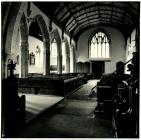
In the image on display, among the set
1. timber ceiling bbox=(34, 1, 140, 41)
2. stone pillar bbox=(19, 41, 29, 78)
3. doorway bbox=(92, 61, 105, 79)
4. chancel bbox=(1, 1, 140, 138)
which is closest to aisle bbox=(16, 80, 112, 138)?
chancel bbox=(1, 1, 140, 138)

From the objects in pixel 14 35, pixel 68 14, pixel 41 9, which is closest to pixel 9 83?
pixel 14 35

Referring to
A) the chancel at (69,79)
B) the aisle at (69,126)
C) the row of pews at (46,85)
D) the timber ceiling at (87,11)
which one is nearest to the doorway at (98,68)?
the chancel at (69,79)

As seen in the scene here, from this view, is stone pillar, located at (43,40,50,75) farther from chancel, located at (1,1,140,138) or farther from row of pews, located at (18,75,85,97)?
row of pews, located at (18,75,85,97)

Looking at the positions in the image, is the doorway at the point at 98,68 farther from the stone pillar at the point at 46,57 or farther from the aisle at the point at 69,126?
the aisle at the point at 69,126

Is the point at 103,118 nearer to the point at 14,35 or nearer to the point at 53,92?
the point at 53,92

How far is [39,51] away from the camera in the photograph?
2039cm

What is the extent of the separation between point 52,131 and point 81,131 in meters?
0.61

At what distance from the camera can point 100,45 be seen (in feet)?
72.5

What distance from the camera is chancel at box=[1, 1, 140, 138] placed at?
3.81 metres

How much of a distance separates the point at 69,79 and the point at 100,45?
13418 millimetres

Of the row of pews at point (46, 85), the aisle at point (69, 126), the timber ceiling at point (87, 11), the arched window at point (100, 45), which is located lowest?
the aisle at point (69, 126)

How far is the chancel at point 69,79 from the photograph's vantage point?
3.81 m

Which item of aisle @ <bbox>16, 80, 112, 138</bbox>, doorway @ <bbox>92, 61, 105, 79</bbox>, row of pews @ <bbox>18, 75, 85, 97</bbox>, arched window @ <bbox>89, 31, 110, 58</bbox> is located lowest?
aisle @ <bbox>16, 80, 112, 138</bbox>

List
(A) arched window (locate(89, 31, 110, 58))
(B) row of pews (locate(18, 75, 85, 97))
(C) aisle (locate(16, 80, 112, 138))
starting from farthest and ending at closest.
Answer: (A) arched window (locate(89, 31, 110, 58))
(B) row of pews (locate(18, 75, 85, 97))
(C) aisle (locate(16, 80, 112, 138))
